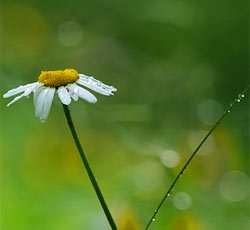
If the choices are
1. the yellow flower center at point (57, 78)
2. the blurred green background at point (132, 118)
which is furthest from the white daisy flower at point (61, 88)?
the blurred green background at point (132, 118)

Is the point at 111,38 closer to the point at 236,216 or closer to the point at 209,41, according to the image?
the point at 209,41

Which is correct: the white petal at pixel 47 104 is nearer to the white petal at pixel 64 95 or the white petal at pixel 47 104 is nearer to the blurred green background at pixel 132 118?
the white petal at pixel 64 95

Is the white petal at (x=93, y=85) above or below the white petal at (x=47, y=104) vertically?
above

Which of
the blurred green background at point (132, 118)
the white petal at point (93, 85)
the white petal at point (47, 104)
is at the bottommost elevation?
the white petal at point (47, 104)

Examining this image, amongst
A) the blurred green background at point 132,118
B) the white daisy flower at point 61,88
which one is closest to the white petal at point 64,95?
Answer: the white daisy flower at point 61,88

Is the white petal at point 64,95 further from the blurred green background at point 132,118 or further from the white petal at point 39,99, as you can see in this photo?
the blurred green background at point 132,118

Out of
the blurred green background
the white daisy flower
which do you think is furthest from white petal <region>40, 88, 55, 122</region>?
the blurred green background

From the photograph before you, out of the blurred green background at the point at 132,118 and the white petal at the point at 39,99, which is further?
the blurred green background at the point at 132,118

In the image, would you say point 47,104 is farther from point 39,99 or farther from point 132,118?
point 132,118
